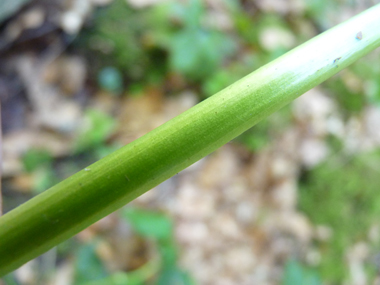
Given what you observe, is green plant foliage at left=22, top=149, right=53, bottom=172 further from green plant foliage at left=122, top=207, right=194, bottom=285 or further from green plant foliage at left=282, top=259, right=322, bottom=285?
green plant foliage at left=282, top=259, right=322, bottom=285

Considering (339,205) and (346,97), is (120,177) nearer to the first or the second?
(339,205)

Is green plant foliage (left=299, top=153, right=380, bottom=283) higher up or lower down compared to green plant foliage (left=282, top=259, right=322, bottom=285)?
higher up

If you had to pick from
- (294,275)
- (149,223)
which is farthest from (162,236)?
(294,275)

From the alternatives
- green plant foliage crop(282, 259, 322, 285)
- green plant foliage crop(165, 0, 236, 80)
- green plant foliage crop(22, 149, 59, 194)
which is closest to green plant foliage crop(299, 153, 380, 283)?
green plant foliage crop(282, 259, 322, 285)

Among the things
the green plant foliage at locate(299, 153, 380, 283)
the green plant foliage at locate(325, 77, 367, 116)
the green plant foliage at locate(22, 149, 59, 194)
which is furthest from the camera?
the green plant foliage at locate(325, 77, 367, 116)

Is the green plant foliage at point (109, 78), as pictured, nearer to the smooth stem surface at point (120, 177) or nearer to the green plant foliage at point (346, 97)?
the smooth stem surface at point (120, 177)

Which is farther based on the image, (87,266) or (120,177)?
(87,266)

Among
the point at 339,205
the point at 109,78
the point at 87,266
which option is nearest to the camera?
the point at 87,266

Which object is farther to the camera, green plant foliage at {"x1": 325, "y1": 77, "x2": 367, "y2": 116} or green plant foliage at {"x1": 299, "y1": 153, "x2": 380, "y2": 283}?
green plant foliage at {"x1": 325, "y1": 77, "x2": 367, "y2": 116}
